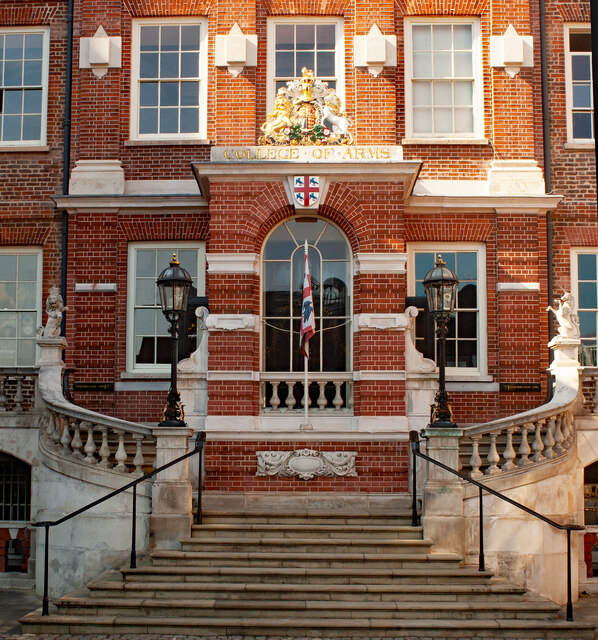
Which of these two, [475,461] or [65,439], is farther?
[65,439]

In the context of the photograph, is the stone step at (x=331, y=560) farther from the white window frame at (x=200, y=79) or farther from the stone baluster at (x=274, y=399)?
the white window frame at (x=200, y=79)

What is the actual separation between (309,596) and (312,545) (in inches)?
38.4

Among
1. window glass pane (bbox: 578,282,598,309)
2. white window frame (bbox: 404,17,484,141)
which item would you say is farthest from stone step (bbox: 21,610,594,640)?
white window frame (bbox: 404,17,484,141)

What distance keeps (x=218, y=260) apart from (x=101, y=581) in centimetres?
527

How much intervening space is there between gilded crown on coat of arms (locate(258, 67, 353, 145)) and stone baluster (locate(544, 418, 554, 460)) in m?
5.42

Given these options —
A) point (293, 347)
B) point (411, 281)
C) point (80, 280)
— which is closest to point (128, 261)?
point (80, 280)

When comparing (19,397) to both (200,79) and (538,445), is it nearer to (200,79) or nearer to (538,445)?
(200,79)

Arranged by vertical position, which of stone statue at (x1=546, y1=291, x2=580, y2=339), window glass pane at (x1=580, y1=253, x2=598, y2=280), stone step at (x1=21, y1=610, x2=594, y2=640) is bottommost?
stone step at (x1=21, y1=610, x2=594, y2=640)

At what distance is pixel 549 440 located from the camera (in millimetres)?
13203

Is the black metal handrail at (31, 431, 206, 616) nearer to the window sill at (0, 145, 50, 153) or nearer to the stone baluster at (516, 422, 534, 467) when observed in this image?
the stone baluster at (516, 422, 534, 467)

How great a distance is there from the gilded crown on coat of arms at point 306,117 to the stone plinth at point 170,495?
5196mm

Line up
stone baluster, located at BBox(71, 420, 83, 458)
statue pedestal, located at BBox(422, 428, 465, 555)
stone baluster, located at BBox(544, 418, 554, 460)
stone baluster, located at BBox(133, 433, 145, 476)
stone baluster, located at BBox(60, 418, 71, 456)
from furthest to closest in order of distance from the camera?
stone baluster, located at BBox(60, 418, 71, 456)
stone baluster, located at BBox(71, 420, 83, 458)
stone baluster, located at BBox(544, 418, 554, 460)
stone baluster, located at BBox(133, 433, 145, 476)
statue pedestal, located at BBox(422, 428, 465, 555)

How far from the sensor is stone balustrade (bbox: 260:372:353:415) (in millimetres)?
14344

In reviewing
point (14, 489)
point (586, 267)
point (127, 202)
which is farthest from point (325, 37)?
point (14, 489)
